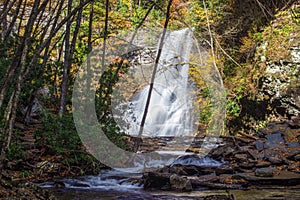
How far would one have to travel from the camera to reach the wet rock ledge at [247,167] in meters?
4.68

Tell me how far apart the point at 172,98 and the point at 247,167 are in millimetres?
5076

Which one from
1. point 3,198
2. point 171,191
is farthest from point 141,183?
point 3,198

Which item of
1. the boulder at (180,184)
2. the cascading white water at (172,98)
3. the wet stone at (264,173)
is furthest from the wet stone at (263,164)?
the cascading white water at (172,98)

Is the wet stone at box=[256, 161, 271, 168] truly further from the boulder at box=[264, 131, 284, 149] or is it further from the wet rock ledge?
the boulder at box=[264, 131, 284, 149]

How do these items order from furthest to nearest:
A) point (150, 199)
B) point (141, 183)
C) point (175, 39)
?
point (175, 39), point (141, 183), point (150, 199)

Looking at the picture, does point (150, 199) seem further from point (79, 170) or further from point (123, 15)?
point (123, 15)

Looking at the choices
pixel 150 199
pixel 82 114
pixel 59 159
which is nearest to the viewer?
pixel 150 199

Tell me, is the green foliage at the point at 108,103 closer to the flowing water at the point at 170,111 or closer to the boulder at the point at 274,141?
the flowing water at the point at 170,111

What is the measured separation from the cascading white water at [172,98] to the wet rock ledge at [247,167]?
178 cm

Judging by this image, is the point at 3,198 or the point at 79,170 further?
the point at 79,170

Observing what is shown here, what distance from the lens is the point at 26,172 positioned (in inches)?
190

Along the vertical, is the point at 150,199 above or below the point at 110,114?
below

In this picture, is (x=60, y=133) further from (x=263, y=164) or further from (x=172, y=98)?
(x=172, y=98)

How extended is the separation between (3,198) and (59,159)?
3.59m
